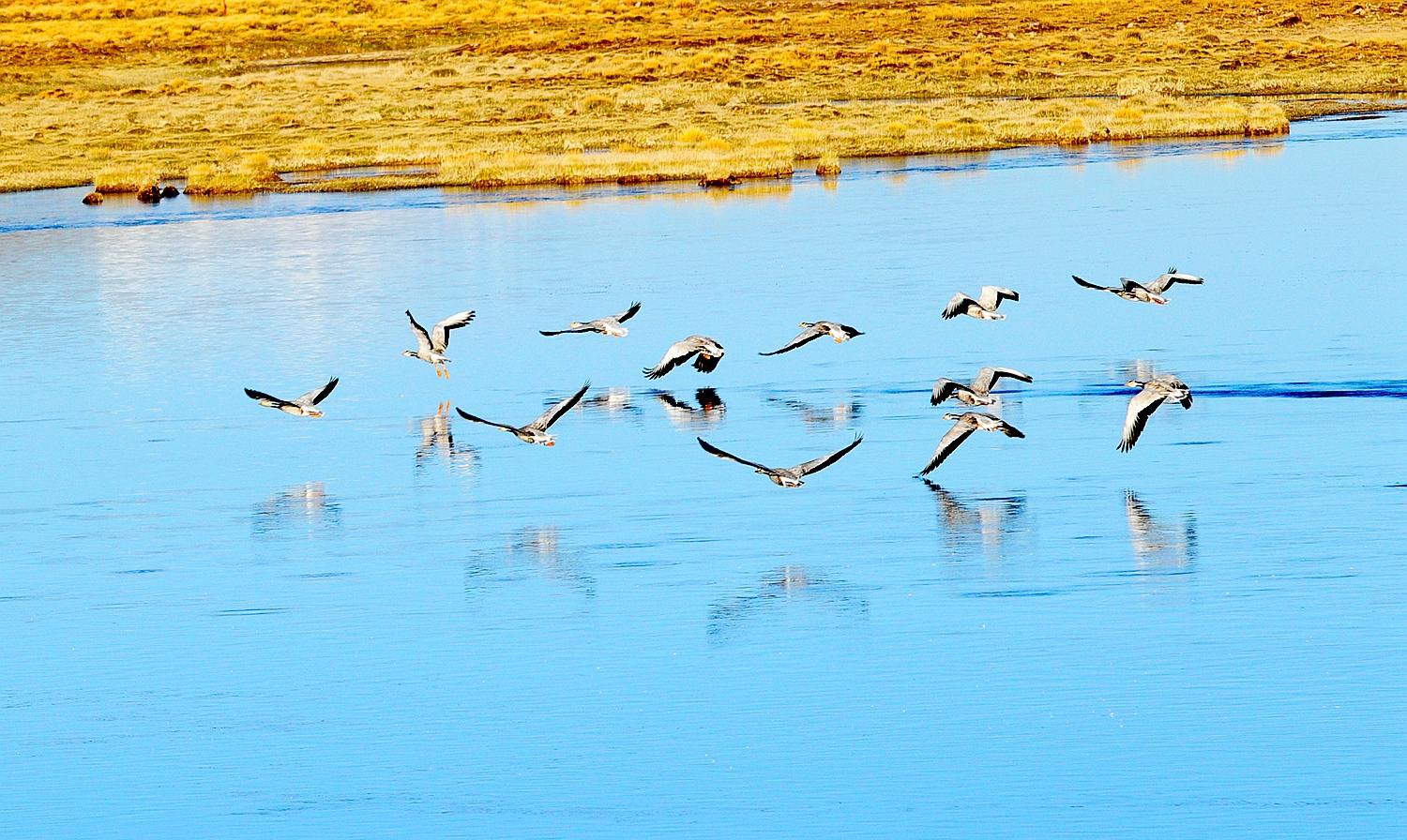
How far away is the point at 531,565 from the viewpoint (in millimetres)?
16688

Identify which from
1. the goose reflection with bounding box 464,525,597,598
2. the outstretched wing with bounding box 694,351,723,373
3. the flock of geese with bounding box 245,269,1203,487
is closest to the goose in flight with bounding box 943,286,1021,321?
the flock of geese with bounding box 245,269,1203,487

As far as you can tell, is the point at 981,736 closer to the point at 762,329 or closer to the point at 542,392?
the point at 542,392

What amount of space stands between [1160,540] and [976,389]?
4312mm

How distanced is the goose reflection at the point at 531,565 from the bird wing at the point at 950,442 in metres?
3.98

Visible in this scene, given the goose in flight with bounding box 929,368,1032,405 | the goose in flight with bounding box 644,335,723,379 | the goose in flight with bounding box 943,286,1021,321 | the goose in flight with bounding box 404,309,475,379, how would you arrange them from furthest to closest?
the goose in flight with bounding box 943,286,1021,321 < the goose in flight with bounding box 404,309,475,379 < the goose in flight with bounding box 644,335,723,379 < the goose in flight with bounding box 929,368,1032,405

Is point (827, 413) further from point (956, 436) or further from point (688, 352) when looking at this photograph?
point (956, 436)

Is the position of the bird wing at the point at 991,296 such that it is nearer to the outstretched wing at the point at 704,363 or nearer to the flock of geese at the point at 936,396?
the flock of geese at the point at 936,396

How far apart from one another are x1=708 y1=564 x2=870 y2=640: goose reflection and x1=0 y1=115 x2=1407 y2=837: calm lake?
0.15 ft

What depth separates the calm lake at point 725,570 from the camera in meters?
11.7

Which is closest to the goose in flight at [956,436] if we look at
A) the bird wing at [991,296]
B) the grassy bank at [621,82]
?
the bird wing at [991,296]

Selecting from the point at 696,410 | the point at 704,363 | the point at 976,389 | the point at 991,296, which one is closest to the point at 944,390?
the point at 976,389

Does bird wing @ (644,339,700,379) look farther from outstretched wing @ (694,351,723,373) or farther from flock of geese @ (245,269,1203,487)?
outstretched wing @ (694,351,723,373)

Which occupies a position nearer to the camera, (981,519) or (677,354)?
(981,519)

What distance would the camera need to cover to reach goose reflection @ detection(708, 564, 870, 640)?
14.8 metres
